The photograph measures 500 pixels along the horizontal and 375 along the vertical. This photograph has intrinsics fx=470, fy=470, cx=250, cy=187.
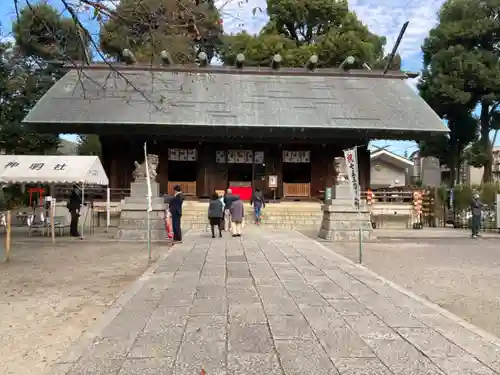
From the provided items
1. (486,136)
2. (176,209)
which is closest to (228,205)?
(176,209)

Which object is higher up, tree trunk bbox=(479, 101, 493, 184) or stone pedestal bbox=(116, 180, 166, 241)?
tree trunk bbox=(479, 101, 493, 184)

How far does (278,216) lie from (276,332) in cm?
1613

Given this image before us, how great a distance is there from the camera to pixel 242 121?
21.7 meters

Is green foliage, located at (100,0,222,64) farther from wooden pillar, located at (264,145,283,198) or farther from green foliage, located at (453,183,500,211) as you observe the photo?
green foliage, located at (453,183,500,211)

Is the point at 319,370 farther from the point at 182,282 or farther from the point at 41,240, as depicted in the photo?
the point at 41,240

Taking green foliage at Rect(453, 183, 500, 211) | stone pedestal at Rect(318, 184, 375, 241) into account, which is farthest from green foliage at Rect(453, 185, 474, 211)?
stone pedestal at Rect(318, 184, 375, 241)

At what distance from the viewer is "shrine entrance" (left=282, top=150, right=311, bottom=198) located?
24609mm

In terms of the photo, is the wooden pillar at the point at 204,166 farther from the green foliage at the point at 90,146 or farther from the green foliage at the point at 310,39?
the green foliage at the point at 90,146

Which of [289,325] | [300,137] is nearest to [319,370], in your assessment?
[289,325]

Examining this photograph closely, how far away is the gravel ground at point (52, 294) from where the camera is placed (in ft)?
14.9

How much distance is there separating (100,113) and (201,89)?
5543 mm

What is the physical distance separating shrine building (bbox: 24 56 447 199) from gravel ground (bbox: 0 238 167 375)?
9885 mm

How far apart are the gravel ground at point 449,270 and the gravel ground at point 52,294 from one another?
470cm

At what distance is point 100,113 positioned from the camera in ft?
70.9
